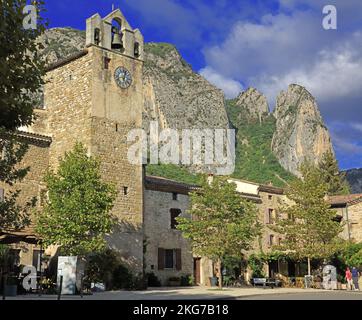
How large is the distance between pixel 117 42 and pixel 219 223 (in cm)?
1127

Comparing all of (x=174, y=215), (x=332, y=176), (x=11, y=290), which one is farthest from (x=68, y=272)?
(x=332, y=176)

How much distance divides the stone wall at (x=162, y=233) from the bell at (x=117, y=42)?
861 cm

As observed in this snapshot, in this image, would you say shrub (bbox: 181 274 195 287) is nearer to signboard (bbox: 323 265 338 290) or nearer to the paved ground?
the paved ground

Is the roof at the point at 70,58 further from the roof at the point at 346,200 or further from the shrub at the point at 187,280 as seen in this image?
the roof at the point at 346,200

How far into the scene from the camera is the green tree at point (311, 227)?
31.2m

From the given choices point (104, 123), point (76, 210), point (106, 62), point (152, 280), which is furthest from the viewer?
point (152, 280)

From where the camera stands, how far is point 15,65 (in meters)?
9.07

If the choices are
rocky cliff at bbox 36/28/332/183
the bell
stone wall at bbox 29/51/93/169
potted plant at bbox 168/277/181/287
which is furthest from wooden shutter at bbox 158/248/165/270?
rocky cliff at bbox 36/28/332/183

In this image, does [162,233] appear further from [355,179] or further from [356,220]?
[355,179]

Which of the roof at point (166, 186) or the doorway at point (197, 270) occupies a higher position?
the roof at point (166, 186)

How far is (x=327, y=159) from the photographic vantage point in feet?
199

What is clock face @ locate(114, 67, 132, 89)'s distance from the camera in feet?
90.2

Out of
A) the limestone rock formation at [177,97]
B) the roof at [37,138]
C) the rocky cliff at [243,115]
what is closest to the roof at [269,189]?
the roof at [37,138]
